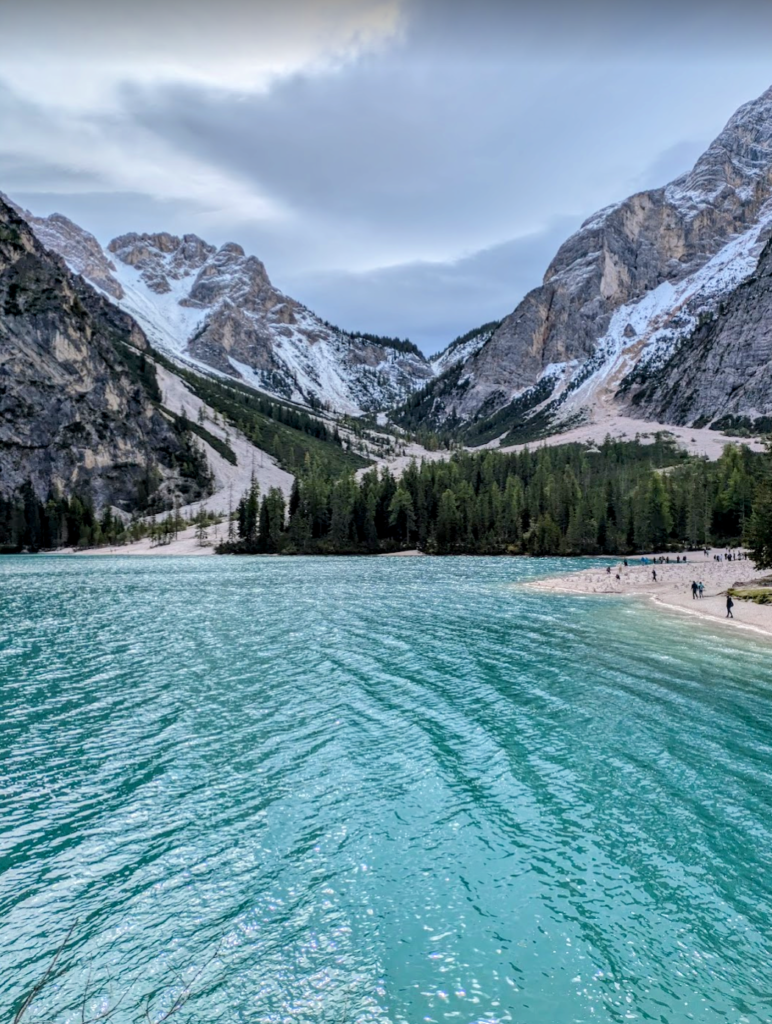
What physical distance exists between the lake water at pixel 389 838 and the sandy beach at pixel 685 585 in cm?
2003

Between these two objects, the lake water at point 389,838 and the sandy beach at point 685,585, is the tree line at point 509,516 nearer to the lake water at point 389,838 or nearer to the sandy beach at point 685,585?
the sandy beach at point 685,585

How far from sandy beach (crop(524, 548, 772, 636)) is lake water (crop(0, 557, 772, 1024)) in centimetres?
2003

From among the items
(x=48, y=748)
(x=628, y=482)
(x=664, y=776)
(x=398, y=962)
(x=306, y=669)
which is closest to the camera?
(x=398, y=962)

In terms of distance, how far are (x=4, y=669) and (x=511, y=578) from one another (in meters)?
61.9

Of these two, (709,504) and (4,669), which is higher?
(709,504)

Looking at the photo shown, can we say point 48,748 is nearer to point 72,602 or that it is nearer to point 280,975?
point 280,975

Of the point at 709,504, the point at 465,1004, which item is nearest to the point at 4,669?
the point at 465,1004

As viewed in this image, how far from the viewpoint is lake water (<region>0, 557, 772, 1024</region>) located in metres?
9.64

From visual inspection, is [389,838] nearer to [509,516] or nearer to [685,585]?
[685,585]

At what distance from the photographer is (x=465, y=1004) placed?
9219mm

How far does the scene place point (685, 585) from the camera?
69688 mm

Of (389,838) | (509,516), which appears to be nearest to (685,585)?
(389,838)

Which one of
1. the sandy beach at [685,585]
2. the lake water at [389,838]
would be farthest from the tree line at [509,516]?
the lake water at [389,838]

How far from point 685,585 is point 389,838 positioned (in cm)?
6600
